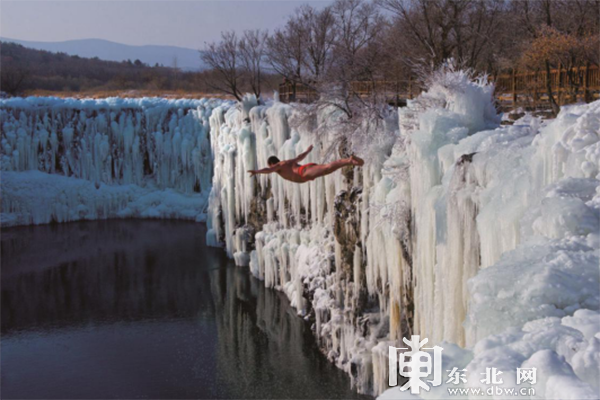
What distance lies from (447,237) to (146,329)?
10150 mm

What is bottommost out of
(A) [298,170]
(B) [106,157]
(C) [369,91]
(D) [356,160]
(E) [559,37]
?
(B) [106,157]

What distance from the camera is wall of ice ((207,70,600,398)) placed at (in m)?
4.51

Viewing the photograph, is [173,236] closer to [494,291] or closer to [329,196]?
[329,196]

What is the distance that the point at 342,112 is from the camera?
1587cm

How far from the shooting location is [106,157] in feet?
101

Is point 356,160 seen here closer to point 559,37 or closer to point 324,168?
point 324,168

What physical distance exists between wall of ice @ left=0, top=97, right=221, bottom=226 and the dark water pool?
4.36 metres

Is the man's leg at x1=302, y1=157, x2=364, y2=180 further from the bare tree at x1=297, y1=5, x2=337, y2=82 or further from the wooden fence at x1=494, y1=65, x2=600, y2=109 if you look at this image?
the bare tree at x1=297, y1=5, x2=337, y2=82

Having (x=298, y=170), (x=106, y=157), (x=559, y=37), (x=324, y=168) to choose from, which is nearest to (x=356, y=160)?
(x=324, y=168)

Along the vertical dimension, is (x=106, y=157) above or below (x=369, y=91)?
below

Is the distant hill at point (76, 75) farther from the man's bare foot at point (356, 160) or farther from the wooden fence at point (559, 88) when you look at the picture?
the man's bare foot at point (356, 160)

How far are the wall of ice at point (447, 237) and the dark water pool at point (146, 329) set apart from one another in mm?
965

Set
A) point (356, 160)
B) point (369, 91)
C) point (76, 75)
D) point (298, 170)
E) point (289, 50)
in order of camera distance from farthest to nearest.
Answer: point (76, 75), point (289, 50), point (369, 91), point (298, 170), point (356, 160)

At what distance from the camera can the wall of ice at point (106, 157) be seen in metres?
29.5
